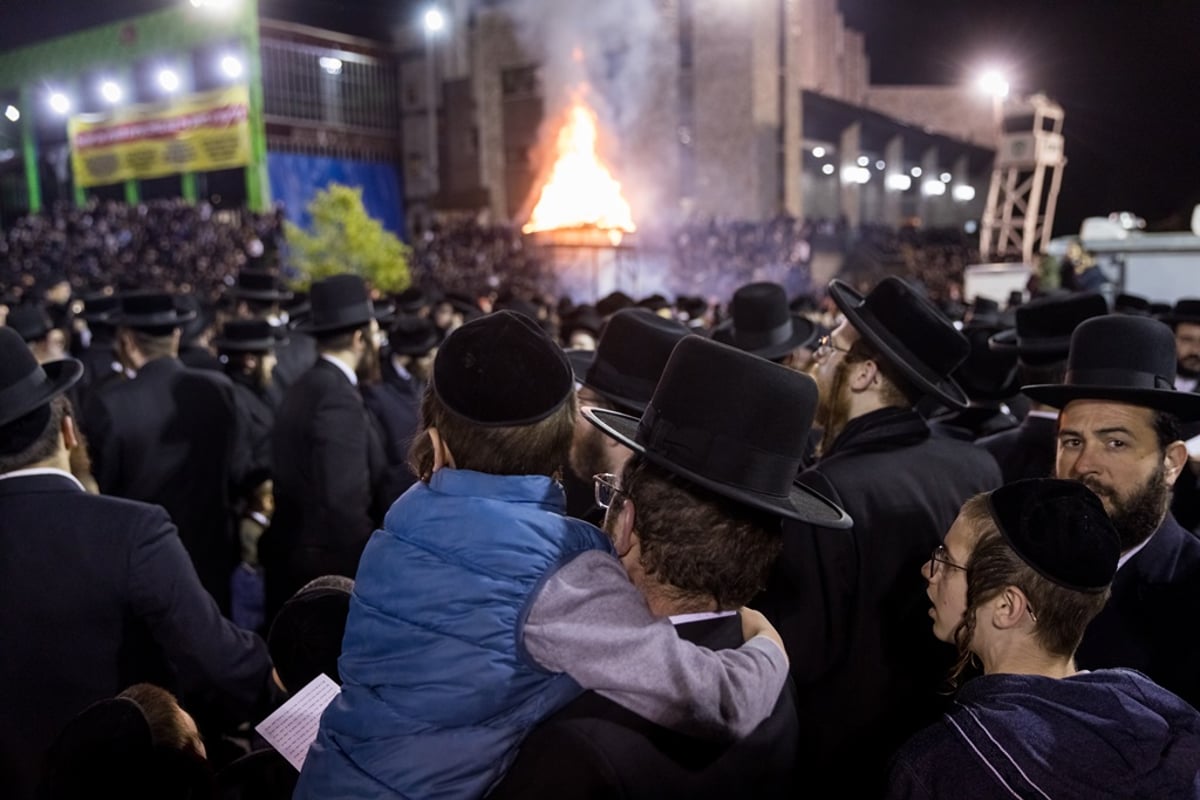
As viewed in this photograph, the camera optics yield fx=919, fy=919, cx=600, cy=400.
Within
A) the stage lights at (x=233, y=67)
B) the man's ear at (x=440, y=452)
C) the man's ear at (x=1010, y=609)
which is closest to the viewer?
the man's ear at (x=440, y=452)

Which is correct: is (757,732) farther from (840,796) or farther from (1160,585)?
(1160,585)

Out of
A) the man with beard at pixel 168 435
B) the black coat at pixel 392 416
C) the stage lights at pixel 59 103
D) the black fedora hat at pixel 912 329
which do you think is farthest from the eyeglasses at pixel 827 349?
the stage lights at pixel 59 103

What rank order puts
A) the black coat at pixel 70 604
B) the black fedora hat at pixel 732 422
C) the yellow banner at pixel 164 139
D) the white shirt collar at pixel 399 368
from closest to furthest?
the black fedora hat at pixel 732 422 < the black coat at pixel 70 604 < the white shirt collar at pixel 399 368 < the yellow banner at pixel 164 139

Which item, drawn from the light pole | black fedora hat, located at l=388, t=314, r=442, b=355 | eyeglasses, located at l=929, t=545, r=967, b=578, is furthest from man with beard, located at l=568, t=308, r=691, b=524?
the light pole

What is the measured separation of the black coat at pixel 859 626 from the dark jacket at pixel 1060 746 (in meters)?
0.84

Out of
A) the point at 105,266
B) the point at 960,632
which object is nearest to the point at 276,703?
the point at 960,632

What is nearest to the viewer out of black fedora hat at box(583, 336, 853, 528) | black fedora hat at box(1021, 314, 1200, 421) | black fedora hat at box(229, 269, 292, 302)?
black fedora hat at box(583, 336, 853, 528)

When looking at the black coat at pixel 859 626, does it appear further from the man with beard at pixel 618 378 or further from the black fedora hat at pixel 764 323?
the black fedora hat at pixel 764 323

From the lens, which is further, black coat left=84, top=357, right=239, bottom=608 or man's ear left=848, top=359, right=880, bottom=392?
black coat left=84, top=357, right=239, bottom=608

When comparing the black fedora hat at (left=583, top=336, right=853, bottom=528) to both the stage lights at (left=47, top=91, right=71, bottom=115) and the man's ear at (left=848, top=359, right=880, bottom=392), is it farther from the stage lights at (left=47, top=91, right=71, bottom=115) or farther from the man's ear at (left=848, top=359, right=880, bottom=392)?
the stage lights at (left=47, top=91, right=71, bottom=115)

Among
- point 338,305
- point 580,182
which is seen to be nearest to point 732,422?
point 338,305

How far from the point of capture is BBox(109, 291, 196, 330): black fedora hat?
5.15m

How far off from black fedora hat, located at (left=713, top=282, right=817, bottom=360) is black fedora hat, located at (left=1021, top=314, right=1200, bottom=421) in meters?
1.87

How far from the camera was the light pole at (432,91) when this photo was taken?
1692 inches
